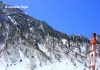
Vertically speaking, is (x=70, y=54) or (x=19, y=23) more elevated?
(x=19, y=23)

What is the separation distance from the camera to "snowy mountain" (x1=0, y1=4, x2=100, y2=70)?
143 meters

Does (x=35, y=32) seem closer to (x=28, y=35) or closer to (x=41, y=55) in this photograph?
(x=28, y=35)

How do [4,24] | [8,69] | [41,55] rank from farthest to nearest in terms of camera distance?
[4,24] < [41,55] < [8,69]

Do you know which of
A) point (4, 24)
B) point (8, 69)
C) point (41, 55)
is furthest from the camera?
point (4, 24)

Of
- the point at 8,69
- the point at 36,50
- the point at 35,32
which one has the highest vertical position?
the point at 35,32

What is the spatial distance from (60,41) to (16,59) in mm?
29191

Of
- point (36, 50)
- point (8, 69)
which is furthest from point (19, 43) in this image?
point (8, 69)

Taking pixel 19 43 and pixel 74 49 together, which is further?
pixel 74 49

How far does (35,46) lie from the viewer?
155m

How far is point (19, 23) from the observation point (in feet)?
547

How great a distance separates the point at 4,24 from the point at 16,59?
23843mm

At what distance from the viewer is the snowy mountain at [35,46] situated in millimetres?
142875

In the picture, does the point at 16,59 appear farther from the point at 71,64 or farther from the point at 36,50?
the point at 71,64

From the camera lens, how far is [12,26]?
16300cm
